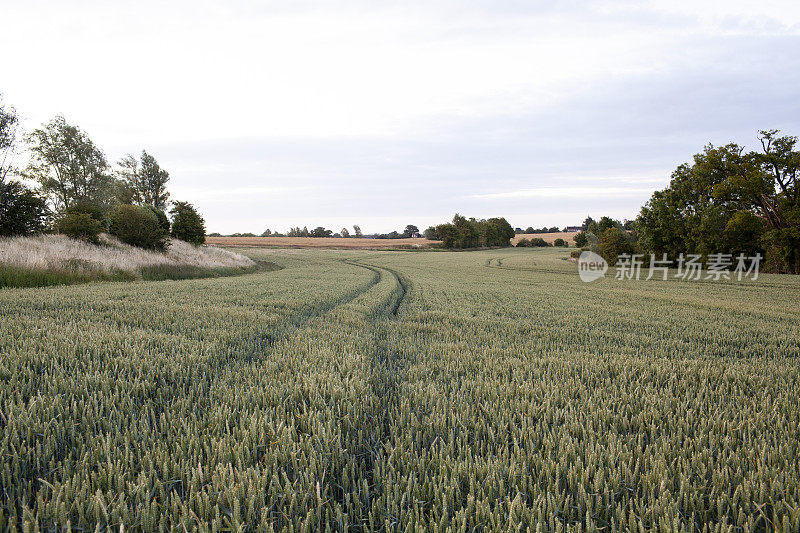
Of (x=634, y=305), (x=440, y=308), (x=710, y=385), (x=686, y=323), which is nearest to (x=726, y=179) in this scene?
(x=634, y=305)

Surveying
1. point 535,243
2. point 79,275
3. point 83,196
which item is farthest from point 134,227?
point 535,243

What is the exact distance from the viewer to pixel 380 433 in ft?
9.56

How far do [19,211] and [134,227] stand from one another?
5.36m

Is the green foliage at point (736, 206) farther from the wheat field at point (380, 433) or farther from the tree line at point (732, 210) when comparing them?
the wheat field at point (380, 433)

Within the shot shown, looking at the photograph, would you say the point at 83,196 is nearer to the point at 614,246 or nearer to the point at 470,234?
the point at 614,246

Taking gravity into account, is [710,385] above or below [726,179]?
below

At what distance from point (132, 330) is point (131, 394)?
2869 millimetres

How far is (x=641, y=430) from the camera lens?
2920 mm

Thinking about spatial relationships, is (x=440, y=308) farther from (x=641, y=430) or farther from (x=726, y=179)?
(x=726, y=179)

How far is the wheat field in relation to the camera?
190 cm

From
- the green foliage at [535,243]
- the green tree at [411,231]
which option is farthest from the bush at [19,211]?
the green tree at [411,231]

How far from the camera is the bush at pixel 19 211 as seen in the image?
18.5 metres

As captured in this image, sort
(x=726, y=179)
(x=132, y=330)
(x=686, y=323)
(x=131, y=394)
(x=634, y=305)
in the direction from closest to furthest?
(x=131, y=394)
(x=132, y=330)
(x=686, y=323)
(x=634, y=305)
(x=726, y=179)

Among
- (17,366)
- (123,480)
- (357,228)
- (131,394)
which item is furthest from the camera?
(357,228)
